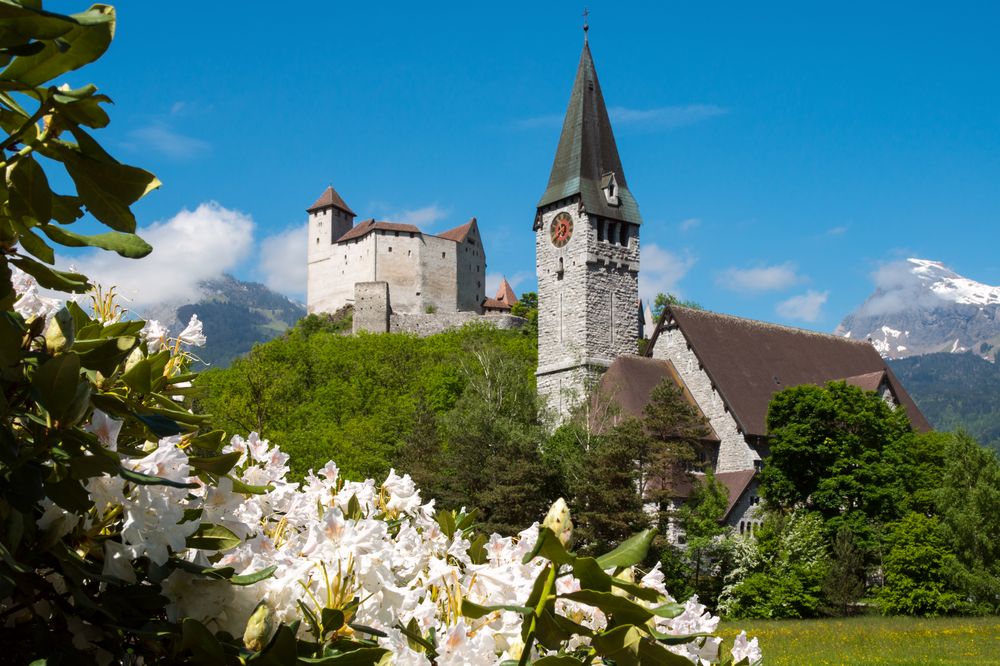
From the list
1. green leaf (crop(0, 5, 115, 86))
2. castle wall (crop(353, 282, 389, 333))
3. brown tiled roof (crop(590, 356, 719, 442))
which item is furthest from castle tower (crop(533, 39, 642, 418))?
green leaf (crop(0, 5, 115, 86))

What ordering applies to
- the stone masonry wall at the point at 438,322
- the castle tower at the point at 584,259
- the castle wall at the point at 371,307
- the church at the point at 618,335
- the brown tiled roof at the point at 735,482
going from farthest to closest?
the castle wall at the point at 371,307 → the stone masonry wall at the point at 438,322 → the castle tower at the point at 584,259 → the church at the point at 618,335 → the brown tiled roof at the point at 735,482

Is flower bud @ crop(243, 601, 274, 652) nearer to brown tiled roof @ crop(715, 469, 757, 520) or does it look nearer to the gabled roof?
brown tiled roof @ crop(715, 469, 757, 520)

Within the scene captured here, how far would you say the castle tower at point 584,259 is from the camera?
4078 cm

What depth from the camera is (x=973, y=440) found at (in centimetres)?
3481

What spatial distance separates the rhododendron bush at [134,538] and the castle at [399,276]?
73760mm

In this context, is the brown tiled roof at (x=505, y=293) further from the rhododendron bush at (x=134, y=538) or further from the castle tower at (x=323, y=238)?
the rhododendron bush at (x=134, y=538)

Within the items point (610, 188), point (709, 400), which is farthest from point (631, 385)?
point (610, 188)

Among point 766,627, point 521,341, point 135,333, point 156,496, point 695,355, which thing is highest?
point 521,341

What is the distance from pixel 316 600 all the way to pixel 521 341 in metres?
62.0

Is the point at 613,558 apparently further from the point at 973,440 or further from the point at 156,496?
the point at 973,440

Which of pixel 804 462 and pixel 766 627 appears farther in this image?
pixel 804 462

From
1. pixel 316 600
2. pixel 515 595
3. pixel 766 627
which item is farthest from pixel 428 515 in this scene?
pixel 766 627

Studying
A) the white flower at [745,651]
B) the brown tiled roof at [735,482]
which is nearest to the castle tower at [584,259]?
the brown tiled roof at [735,482]

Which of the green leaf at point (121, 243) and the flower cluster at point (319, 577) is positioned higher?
the green leaf at point (121, 243)
